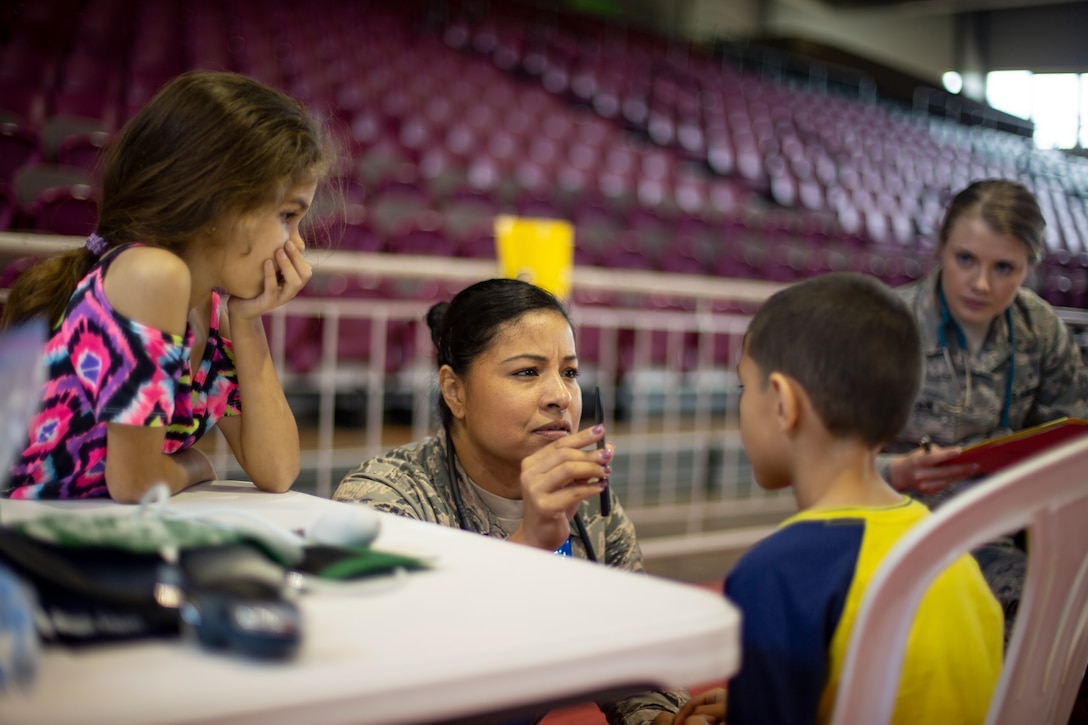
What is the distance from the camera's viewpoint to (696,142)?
9234 mm

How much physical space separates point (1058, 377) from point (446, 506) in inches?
57.2

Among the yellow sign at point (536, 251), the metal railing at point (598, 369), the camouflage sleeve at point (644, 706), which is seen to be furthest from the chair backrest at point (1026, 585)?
the yellow sign at point (536, 251)

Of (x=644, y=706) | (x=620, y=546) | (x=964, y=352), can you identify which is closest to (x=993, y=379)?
(x=964, y=352)

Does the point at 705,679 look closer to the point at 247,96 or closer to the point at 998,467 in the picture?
the point at 247,96

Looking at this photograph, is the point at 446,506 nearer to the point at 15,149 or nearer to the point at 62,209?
the point at 62,209

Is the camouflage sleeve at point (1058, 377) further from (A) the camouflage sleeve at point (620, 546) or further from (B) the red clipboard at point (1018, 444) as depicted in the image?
(A) the camouflage sleeve at point (620, 546)

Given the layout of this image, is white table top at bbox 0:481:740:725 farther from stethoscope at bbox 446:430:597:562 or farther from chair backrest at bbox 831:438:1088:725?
stethoscope at bbox 446:430:597:562

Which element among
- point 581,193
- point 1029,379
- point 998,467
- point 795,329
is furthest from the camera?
point 581,193

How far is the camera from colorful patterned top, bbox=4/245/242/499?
3.45 feet

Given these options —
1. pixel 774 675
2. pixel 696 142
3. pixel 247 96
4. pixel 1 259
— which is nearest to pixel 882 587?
pixel 774 675

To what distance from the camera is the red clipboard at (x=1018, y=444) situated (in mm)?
1483

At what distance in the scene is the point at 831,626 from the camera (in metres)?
0.86

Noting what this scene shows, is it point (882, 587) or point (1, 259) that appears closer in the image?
point (882, 587)

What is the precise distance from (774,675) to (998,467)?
93 cm
